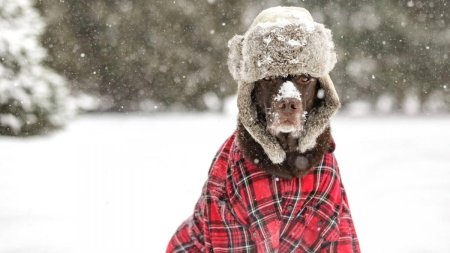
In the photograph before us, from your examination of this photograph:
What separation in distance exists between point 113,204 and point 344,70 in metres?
5.82

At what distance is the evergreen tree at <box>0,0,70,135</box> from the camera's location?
20.3ft

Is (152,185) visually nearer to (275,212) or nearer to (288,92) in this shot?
(275,212)

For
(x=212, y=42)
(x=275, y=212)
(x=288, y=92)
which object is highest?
(x=212, y=42)

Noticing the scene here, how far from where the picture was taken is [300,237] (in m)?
2.16

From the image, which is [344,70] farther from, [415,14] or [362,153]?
[362,153]

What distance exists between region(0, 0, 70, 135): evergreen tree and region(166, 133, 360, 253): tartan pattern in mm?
4783

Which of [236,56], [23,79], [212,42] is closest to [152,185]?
[23,79]

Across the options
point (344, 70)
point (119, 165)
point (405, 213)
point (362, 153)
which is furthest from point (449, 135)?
point (119, 165)

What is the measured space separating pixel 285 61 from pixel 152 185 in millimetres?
3127

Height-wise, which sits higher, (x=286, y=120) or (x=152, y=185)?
(x=152, y=185)

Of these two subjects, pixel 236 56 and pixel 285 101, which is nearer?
pixel 285 101

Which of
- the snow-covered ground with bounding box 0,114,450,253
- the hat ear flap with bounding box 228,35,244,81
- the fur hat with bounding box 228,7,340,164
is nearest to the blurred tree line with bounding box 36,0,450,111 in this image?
the snow-covered ground with bounding box 0,114,450,253

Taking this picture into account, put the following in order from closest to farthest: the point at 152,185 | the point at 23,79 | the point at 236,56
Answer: the point at 236,56
the point at 152,185
the point at 23,79

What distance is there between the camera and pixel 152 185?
4.95 m
